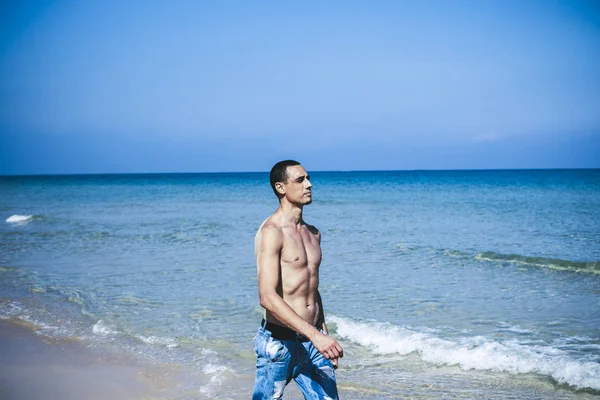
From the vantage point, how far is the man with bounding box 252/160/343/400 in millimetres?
3285

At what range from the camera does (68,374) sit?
600 centimetres

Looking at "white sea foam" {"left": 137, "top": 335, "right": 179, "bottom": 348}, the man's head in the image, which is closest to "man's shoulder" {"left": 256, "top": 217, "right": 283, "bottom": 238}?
the man's head

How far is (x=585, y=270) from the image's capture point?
1248 cm

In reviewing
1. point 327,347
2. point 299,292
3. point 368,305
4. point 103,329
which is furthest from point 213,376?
point 368,305

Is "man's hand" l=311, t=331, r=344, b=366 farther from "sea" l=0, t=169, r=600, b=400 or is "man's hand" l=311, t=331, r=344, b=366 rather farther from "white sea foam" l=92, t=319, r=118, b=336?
"white sea foam" l=92, t=319, r=118, b=336

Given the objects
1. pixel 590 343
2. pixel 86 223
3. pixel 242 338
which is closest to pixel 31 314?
pixel 242 338

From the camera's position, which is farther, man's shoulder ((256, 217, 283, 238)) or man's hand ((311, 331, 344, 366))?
man's shoulder ((256, 217, 283, 238))

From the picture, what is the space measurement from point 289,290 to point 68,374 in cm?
368

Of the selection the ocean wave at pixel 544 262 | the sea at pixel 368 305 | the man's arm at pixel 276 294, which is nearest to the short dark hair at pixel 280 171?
the man's arm at pixel 276 294

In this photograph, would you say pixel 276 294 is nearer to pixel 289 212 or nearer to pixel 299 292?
pixel 299 292

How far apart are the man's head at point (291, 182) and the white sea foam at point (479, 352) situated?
3809mm

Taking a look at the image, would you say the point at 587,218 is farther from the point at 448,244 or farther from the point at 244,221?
the point at 244,221

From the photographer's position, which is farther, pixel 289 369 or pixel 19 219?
pixel 19 219

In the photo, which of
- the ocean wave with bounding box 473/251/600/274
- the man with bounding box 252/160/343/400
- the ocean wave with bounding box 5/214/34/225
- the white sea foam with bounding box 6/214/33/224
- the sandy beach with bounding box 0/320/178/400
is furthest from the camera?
the white sea foam with bounding box 6/214/33/224
